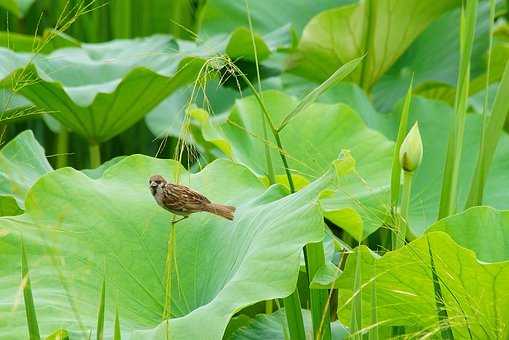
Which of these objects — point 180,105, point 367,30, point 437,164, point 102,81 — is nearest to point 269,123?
point 437,164

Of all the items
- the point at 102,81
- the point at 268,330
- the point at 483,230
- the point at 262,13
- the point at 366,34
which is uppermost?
the point at 262,13

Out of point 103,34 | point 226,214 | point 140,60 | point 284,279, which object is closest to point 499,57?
point 140,60

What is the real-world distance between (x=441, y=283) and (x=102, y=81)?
1.37 metres

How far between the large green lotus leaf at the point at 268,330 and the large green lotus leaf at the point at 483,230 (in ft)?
0.85

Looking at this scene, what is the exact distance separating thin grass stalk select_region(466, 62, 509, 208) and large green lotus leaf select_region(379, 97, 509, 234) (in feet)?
1.50

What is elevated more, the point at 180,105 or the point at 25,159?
the point at 180,105

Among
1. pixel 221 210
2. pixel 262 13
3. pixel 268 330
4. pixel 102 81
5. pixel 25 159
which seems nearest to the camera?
pixel 221 210

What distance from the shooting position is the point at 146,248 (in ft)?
5.39

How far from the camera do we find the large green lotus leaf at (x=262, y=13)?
3.23 meters

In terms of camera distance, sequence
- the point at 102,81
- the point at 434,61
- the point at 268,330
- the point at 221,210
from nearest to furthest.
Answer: the point at 221,210
the point at 268,330
the point at 102,81
the point at 434,61

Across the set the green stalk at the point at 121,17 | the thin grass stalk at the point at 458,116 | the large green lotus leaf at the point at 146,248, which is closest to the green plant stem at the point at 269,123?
the large green lotus leaf at the point at 146,248

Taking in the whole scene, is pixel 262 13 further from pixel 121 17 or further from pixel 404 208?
pixel 404 208

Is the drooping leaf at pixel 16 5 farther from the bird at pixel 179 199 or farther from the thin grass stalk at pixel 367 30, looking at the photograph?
the bird at pixel 179 199

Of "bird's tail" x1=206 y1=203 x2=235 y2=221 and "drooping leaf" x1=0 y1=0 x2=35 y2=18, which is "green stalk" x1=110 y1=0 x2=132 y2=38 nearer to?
"drooping leaf" x1=0 y1=0 x2=35 y2=18
